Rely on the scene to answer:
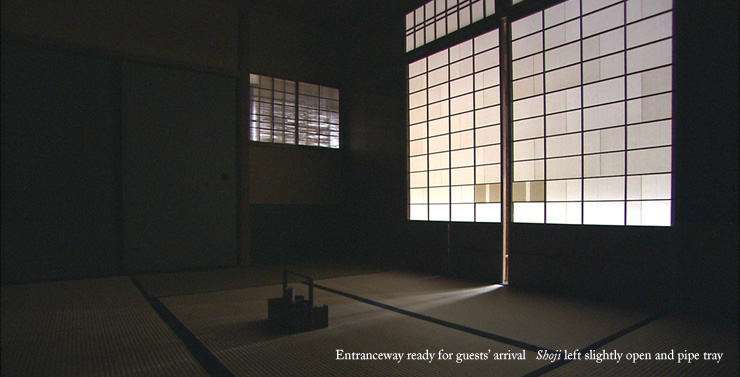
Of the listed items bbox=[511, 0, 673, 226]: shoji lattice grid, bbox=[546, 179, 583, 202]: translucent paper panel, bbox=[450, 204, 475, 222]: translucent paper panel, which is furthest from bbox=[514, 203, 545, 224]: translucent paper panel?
bbox=[450, 204, 475, 222]: translucent paper panel

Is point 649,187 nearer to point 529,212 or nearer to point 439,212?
point 529,212

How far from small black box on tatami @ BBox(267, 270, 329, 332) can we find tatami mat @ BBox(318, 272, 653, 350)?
0.73 metres

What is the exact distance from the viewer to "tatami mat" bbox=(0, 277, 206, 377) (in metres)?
1.72

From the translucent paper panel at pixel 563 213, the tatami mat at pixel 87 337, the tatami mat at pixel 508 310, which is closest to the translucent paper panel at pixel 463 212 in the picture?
the tatami mat at pixel 508 310

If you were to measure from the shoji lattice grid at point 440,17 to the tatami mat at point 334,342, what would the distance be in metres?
3.06

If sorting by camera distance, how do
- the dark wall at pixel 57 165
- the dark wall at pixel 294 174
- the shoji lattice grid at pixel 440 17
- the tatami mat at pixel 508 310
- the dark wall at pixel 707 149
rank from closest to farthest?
the tatami mat at pixel 508 310 < the dark wall at pixel 707 149 < the dark wall at pixel 57 165 < the shoji lattice grid at pixel 440 17 < the dark wall at pixel 294 174

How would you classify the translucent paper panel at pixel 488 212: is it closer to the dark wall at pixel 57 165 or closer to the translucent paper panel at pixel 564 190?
the translucent paper panel at pixel 564 190

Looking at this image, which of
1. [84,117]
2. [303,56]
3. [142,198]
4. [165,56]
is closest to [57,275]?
[142,198]

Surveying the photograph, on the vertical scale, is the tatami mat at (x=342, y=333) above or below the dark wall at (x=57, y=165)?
below

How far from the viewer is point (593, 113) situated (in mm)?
3049

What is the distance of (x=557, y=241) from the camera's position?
321cm

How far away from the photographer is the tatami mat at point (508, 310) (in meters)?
2.16

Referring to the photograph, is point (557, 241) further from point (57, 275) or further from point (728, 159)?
point (57, 275)

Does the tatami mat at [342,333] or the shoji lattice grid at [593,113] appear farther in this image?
the shoji lattice grid at [593,113]
